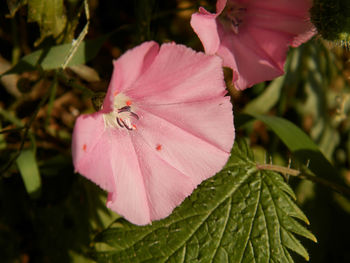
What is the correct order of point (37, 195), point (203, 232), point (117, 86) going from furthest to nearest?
point (37, 195)
point (203, 232)
point (117, 86)

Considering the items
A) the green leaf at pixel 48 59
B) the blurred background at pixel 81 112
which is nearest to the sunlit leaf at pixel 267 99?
the blurred background at pixel 81 112

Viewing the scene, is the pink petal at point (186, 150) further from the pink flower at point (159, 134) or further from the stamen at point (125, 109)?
the stamen at point (125, 109)

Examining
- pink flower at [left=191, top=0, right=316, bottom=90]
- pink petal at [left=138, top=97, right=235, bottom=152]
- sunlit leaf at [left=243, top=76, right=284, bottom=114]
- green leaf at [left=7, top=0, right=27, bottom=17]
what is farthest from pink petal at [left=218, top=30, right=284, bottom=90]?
green leaf at [left=7, top=0, right=27, bottom=17]

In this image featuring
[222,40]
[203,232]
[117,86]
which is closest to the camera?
[117,86]

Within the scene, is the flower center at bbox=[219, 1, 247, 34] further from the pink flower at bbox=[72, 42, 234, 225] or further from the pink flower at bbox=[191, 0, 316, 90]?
the pink flower at bbox=[72, 42, 234, 225]

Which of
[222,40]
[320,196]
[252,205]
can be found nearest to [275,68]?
[222,40]

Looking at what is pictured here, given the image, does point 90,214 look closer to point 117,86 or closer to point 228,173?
point 228,173

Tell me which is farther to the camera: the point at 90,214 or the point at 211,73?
the point at 90,214
